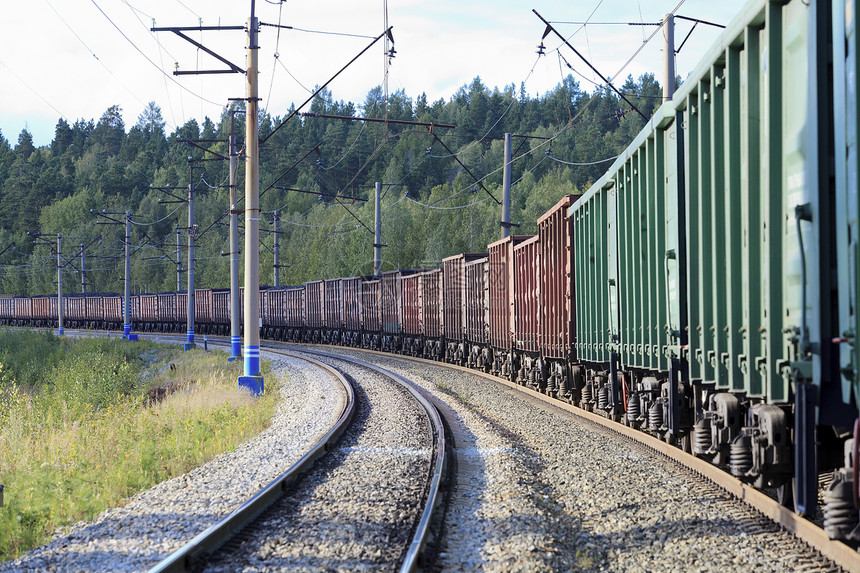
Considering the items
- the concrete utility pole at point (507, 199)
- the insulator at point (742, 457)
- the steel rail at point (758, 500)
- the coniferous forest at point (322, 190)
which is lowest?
the steel rail at point (758, 500)

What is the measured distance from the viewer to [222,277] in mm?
97625

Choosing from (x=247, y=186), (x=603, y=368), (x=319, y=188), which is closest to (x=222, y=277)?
(x=319, y=188)

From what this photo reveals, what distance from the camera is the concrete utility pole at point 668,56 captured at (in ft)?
46.5

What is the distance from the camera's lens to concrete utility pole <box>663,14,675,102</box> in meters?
14.2

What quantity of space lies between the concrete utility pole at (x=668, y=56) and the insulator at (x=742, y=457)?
28.3ft

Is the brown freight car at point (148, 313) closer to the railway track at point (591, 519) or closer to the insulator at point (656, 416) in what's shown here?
the railway track at point (591, 519)

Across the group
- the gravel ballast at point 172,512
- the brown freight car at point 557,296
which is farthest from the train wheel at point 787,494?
the brown freight car at point 557,296

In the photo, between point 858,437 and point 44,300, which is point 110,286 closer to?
point 44,300

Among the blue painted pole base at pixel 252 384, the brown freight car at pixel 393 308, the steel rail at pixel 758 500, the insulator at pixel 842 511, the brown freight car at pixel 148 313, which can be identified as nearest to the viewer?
the insulator at pixel 842 511

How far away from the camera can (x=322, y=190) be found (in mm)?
107375

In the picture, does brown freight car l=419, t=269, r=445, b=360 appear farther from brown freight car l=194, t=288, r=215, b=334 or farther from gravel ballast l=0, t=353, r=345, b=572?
brown freight car l=194, t=288, r=215, b=334

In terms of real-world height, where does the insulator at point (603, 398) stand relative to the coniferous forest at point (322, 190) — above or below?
below

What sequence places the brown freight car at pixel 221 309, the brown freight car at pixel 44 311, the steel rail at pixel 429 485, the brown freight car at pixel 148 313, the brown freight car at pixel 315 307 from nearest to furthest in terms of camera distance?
the steel rail at pixel 429 485 → the brown freight car at pixel 315 307 → the brown freight car at pixel 221 309 → the brown freight car at pixel 148 313 → the brown freight car at pixel 44 311

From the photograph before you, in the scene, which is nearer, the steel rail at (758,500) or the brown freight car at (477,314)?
the steel rail at (758,500)
